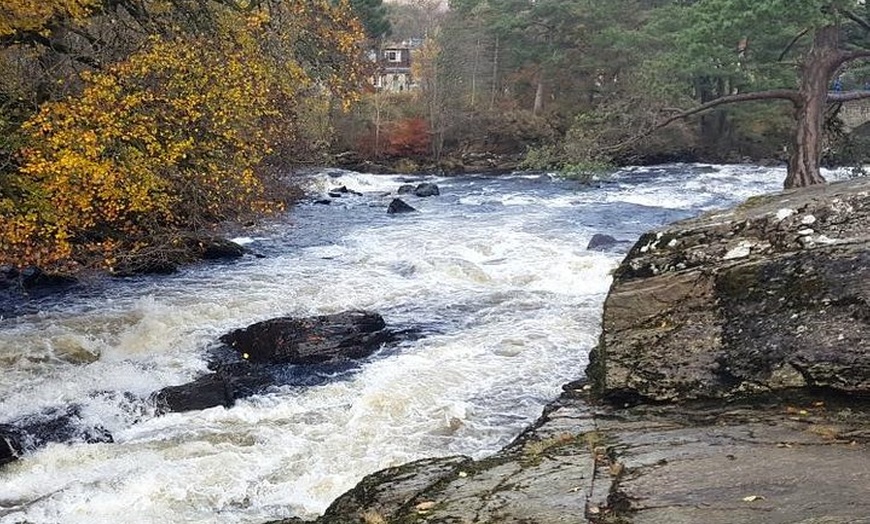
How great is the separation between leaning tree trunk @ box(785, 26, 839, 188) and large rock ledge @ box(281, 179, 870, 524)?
8226 mm

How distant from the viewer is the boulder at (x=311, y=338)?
11891 mm

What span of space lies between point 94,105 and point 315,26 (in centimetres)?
495

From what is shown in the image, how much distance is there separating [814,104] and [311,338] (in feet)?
40.0

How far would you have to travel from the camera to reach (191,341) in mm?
12492

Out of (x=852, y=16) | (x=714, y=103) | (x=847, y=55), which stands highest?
(x=852, y=16)

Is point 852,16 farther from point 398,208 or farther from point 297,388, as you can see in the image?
point 398,208

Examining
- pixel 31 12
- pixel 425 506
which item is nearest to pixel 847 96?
pixel 425 506

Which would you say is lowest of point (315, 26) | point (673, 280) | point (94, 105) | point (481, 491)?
point (481, 491)

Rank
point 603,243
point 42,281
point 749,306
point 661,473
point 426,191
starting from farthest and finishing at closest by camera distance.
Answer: point 426,191
point 603,243
point 42,281
point 749,306
point 661,473

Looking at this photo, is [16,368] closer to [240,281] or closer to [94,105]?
[94,105]

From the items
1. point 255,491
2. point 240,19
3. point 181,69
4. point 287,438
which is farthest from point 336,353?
point 240,19

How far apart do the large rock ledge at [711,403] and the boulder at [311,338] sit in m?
4.29

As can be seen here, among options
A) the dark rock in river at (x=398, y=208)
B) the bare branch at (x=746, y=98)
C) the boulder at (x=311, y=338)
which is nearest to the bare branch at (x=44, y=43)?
the boulder at (x=311, y=338)

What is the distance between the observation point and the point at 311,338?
486 inches
